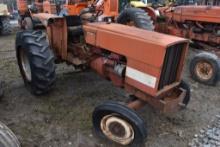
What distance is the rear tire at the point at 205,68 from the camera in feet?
15.9

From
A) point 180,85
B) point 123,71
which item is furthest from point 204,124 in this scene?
point 123,71

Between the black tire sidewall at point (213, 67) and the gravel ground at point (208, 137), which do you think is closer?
the gravel ground at point (208, 137)

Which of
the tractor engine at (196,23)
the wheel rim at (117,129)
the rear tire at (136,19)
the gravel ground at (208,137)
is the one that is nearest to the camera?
the wheel rim at (117,129)

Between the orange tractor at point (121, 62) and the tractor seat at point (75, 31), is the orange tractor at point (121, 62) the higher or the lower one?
the lower one

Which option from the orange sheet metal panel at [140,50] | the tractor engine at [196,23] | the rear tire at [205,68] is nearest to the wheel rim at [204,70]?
the rear tire at [205,68]

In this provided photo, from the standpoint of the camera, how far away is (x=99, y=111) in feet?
9.96

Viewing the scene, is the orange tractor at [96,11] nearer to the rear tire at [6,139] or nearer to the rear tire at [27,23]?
the rear tire at [27,23]

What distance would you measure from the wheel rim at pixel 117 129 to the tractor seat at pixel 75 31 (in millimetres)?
1716

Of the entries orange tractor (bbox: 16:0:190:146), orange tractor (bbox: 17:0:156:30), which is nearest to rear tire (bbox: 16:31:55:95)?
orange tractor (bbox: 16:0:190:146)

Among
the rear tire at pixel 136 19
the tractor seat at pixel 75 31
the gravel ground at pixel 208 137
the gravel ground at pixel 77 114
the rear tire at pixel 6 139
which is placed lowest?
the gravel ground at pixel 208 137

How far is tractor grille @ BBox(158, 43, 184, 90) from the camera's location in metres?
2.97

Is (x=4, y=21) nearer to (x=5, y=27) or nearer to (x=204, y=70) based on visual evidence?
(x=5, y=27)

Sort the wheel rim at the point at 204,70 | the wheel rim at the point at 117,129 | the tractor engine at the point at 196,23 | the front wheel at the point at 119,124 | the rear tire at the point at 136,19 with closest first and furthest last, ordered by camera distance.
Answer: the front wheel at the point at 119,124, the wheel rim at the point at 117,129, the rear tire at the point at 136,19, the wheel rim at the point at 204,70, the tractor engine at the point at 196,23

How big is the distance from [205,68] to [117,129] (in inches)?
111
